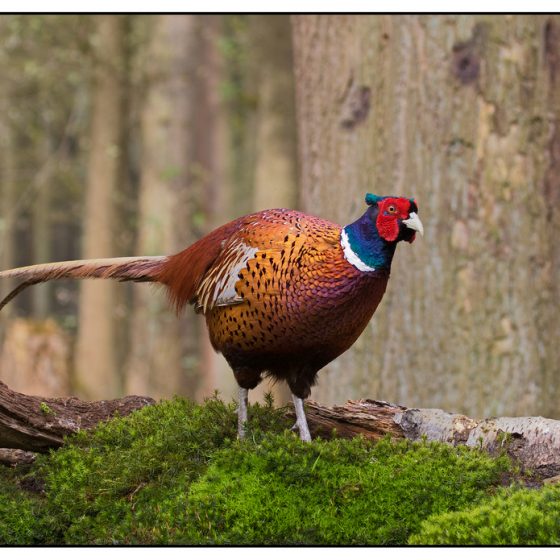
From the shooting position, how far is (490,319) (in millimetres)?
7121

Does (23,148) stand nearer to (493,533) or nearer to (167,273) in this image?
(167,273)

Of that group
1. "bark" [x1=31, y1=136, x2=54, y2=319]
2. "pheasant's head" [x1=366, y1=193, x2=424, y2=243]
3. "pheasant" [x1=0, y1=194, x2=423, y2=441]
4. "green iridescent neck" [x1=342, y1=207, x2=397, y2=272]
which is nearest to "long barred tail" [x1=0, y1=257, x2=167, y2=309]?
"pheasant" [x1=0, y1=194, x2=423, y2=441]

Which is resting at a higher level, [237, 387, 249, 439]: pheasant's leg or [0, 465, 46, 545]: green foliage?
[237, 387, 249, 439]: pheasant's leg

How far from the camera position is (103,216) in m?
15.0

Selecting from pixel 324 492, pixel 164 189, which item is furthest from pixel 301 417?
pixel 164 189

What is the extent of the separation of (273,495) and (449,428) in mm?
1303

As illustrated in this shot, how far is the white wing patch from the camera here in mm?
5031

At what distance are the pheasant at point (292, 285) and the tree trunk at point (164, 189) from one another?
27.5 feet

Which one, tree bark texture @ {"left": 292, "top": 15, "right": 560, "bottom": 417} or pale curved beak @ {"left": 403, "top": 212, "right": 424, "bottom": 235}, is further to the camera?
tree bark texture @ {"left": 292, "top": 15, "right": 560, "bottom": 417}

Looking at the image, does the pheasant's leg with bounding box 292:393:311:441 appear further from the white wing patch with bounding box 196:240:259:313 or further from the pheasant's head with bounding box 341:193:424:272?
the pheasant's head with bounding box 341:193:424:272

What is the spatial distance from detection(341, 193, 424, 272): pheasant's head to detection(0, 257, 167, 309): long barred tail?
144 centimetres

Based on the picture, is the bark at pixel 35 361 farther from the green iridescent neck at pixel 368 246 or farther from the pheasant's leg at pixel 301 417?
the green iridescent neck at pixel 368 246

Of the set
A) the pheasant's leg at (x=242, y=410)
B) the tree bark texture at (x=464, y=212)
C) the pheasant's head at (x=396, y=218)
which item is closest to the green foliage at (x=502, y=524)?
the pheasant's leg at (x=242, y=410)

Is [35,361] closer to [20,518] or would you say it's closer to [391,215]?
[20,518]
